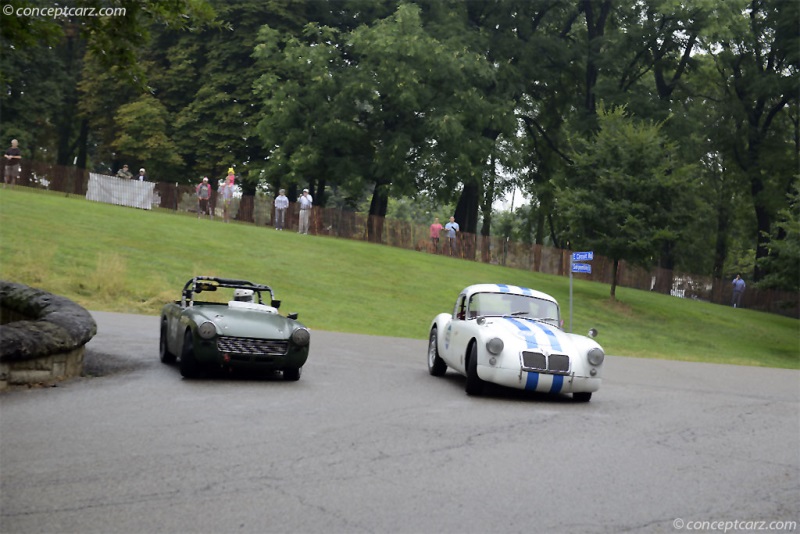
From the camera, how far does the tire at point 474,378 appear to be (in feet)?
40.9

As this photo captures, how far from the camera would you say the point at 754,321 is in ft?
148

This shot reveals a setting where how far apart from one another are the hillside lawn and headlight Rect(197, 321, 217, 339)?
11.4 meters

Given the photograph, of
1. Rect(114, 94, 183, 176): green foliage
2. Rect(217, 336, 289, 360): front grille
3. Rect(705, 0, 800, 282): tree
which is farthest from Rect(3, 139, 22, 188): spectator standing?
Rect(705, 0, 800, 282): tree

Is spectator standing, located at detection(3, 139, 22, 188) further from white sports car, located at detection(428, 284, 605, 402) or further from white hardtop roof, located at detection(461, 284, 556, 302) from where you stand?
white sports car, located at detection(428, 284, 605, 402)

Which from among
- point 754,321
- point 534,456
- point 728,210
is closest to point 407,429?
point 534,456

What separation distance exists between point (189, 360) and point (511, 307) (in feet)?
15.9

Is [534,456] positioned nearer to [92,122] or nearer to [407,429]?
[407,429]

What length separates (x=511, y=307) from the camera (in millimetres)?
14180

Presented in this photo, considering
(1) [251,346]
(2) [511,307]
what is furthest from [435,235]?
(1) [251,346]

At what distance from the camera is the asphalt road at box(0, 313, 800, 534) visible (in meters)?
6.05

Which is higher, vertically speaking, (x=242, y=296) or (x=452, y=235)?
(x=452, y=235)

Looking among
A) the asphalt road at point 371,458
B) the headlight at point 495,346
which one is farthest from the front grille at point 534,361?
the asphalt road at point 371,458

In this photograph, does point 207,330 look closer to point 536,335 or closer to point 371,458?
point 536,335

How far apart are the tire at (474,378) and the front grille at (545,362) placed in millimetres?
635
